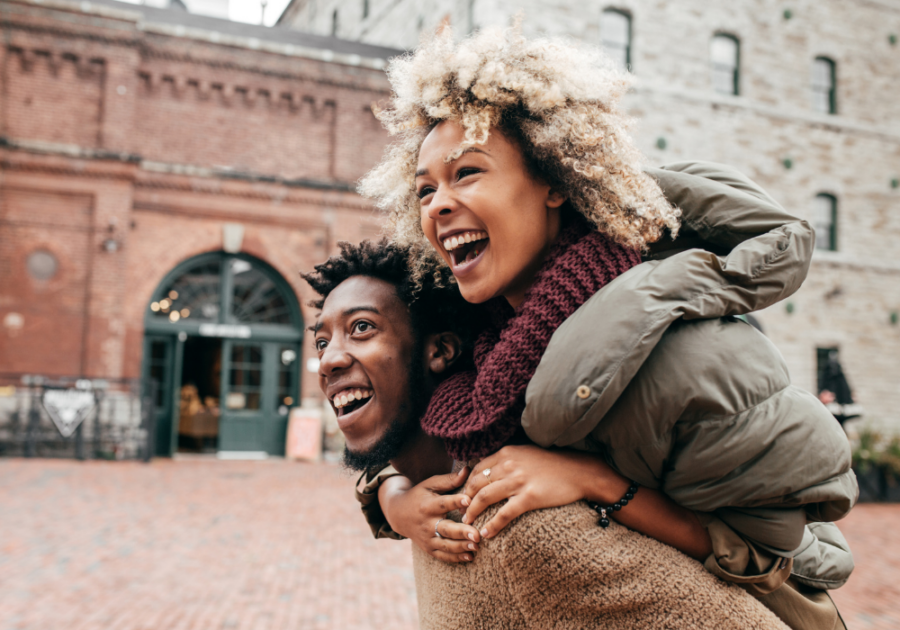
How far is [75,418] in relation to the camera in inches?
549

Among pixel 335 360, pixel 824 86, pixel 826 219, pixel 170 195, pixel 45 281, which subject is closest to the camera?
pixel 335 360

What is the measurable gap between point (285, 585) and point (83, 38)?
14.6m

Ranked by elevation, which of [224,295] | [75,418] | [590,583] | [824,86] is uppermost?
[824,86]

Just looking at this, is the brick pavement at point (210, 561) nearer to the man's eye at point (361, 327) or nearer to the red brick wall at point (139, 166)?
the man's eye at point (361, 327)

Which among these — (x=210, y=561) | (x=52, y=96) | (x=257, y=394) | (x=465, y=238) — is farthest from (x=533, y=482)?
(x=52, y=96)

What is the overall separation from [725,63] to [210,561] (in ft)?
58.7

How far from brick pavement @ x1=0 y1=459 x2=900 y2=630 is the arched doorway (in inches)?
189

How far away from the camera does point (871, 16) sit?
19594 millimetres

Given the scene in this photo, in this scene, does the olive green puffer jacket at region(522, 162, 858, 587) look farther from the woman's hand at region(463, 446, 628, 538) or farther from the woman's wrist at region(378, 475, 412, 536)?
the woman's wrist at region(378, 475, 412, 536)

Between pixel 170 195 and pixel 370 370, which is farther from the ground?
pixel 170 195

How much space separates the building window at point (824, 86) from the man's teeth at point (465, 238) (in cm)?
2119

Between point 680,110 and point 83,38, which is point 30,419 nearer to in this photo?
point 83,38

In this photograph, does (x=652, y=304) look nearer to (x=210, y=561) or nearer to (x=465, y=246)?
(x=465, y=246)

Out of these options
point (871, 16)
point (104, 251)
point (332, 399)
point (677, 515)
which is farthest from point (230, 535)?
point (871, 16)
